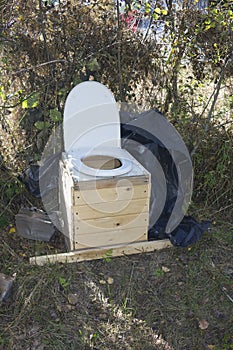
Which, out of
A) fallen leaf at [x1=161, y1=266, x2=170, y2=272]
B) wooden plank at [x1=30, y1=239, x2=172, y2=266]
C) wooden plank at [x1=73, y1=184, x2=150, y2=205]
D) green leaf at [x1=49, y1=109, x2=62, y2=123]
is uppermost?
green leaf at [x1=49, y1=109, x2=62, y2=123]

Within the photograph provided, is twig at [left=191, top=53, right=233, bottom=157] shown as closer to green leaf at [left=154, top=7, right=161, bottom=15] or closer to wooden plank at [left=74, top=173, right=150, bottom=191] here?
green leaf at [left=154, top=7, right=161, bottom=15]

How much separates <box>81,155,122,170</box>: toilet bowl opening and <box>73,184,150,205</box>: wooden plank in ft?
1.18

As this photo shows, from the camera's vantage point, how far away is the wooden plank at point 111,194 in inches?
98.3

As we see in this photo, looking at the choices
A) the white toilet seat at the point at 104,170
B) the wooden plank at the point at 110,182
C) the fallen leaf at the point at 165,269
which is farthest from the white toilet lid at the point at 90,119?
the fallen leaf at the point at 165,269

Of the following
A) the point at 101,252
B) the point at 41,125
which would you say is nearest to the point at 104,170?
the point at 101,252

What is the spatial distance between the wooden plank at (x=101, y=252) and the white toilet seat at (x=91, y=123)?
2.11 ft

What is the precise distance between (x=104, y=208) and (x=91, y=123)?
73 cm

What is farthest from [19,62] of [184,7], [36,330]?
[36,330]

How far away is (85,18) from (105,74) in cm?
53

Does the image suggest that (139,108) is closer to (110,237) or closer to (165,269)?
(110,237)

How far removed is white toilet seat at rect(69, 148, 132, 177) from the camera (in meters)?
2.53

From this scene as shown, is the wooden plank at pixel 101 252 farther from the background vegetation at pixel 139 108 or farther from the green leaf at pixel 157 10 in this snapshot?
the green leaf at pixel 157 10

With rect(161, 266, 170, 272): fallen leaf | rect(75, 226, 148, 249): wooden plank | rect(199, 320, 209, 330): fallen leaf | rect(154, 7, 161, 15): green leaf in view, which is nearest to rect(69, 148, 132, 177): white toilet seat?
rect(75, 226, 148, 249): wooden plank

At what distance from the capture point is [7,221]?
3051 mm
